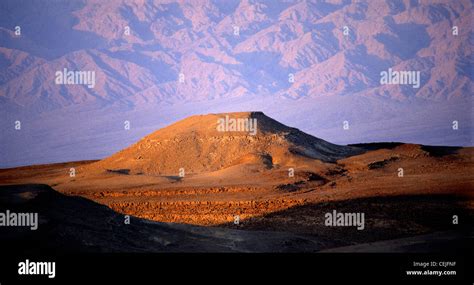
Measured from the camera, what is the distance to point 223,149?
5259 cm

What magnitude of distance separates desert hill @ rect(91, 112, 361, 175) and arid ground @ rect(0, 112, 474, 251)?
89 millimetres

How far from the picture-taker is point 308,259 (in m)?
16.5

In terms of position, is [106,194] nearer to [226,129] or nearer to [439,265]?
[226,129]

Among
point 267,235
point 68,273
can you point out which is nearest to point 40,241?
point 68,273

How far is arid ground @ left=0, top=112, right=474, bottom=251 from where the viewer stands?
27.7m

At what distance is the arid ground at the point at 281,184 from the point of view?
27.7 m

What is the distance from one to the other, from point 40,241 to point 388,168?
33827mm

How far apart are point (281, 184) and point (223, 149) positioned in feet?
40.2
